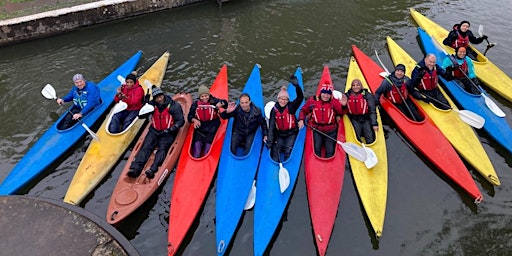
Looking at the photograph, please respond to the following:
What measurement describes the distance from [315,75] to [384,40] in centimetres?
304

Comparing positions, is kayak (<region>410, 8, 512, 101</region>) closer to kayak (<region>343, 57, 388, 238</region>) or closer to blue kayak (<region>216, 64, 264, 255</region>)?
kayak (<region>343, 57, 388, 238</region>)

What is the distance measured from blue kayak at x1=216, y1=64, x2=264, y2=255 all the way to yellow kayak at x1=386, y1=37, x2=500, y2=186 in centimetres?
365

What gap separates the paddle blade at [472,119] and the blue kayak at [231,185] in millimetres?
4019

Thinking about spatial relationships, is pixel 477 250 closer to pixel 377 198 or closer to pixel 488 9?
pixel 377 198

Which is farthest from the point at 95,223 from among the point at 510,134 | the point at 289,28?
the point at 289,28

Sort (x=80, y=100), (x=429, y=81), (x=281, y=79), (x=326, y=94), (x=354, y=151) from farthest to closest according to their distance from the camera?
1. (x=281, y=79)
2. (x=429, y=81)
3. (x=80, y=100)
4. (x=326, y=94)
5. (x=354, y=151)

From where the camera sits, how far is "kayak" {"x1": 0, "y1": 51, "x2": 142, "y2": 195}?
6.27 m

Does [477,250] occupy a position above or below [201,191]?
below

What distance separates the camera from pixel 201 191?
19.6 feet

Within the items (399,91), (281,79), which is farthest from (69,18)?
(399,91)

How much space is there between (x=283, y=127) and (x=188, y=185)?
79.6 inches

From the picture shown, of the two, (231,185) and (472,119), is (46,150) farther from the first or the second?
(472,119)

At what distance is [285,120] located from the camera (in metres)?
6.68

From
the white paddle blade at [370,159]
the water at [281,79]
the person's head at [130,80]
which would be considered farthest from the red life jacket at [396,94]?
the person's head at [130,80]
